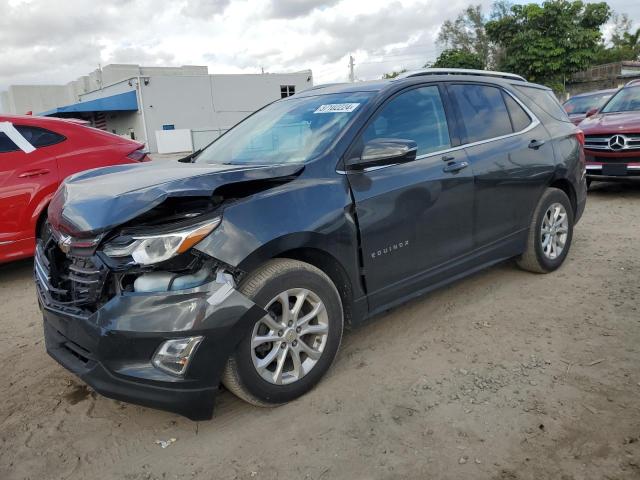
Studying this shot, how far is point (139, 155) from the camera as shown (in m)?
6.10

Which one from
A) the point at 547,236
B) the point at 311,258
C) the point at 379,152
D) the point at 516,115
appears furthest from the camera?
the point at 547,236

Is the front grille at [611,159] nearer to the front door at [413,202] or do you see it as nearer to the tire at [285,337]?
the front door at [413,202]

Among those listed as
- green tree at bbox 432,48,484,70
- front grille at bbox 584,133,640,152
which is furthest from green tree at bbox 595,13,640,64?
front grille at bbox 584,133,640,152

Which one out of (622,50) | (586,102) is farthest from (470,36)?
(586,102)

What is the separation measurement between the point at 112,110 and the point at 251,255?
36.7 m

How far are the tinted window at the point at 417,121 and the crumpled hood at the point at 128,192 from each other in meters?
0.77

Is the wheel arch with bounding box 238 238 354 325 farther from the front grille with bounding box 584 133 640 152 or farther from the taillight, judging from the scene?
the front grille with bounding box 584 133 640 152

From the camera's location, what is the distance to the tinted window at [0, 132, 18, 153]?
5.24m

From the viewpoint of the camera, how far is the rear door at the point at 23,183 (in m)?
5.08

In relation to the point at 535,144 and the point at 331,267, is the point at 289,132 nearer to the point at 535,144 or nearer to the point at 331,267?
the point at 331,267

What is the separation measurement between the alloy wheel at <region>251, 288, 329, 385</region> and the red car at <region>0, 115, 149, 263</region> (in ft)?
11.9

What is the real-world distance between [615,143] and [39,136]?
7664 mm

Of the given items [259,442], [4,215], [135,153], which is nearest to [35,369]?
[259,442]

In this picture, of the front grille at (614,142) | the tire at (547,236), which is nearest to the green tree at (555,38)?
the front grille at (614,142)
